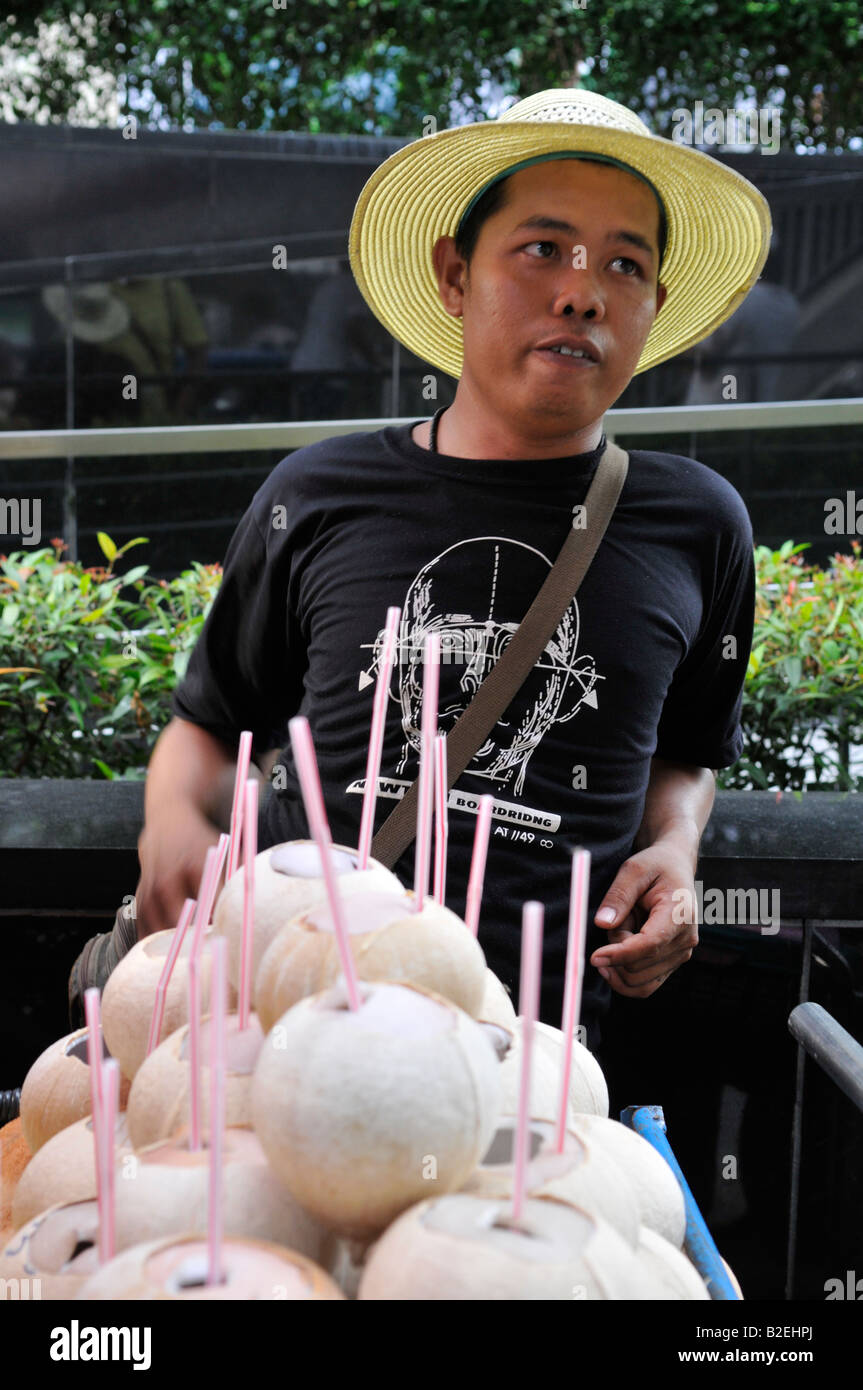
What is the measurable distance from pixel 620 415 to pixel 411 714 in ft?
11.5

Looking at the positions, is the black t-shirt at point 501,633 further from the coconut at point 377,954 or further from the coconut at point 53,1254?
the coconut at point 53,1254

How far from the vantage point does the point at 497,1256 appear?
0.73 metres

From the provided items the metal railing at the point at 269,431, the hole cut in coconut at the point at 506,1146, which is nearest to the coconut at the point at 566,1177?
the hole cut in coconut at the point at 506,1146

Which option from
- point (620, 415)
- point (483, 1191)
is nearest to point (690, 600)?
point (483, 1191)

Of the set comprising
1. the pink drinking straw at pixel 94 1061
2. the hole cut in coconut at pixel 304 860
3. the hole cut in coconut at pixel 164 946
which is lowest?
the hole cut in coconut at pixel 164 946

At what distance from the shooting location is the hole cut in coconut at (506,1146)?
890 mm

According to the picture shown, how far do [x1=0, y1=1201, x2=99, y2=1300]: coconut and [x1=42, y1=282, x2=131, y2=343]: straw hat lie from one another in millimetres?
6165

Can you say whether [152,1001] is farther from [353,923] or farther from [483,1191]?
[483,1191]

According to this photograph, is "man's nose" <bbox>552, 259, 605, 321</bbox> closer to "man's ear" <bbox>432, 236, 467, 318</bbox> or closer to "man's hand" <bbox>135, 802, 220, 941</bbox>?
"man's ear" <bbox>432, 236, 467, 318</bbox>

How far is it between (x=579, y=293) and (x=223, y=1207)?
1407 millimetres

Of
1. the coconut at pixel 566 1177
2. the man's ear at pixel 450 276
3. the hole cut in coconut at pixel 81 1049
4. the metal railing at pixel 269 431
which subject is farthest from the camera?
the metal railing at pixel 269 431

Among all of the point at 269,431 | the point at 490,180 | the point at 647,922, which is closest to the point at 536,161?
the point at 490,180

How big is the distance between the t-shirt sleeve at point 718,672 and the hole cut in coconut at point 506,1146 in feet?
4.18

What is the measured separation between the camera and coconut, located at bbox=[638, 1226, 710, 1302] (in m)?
0.84
